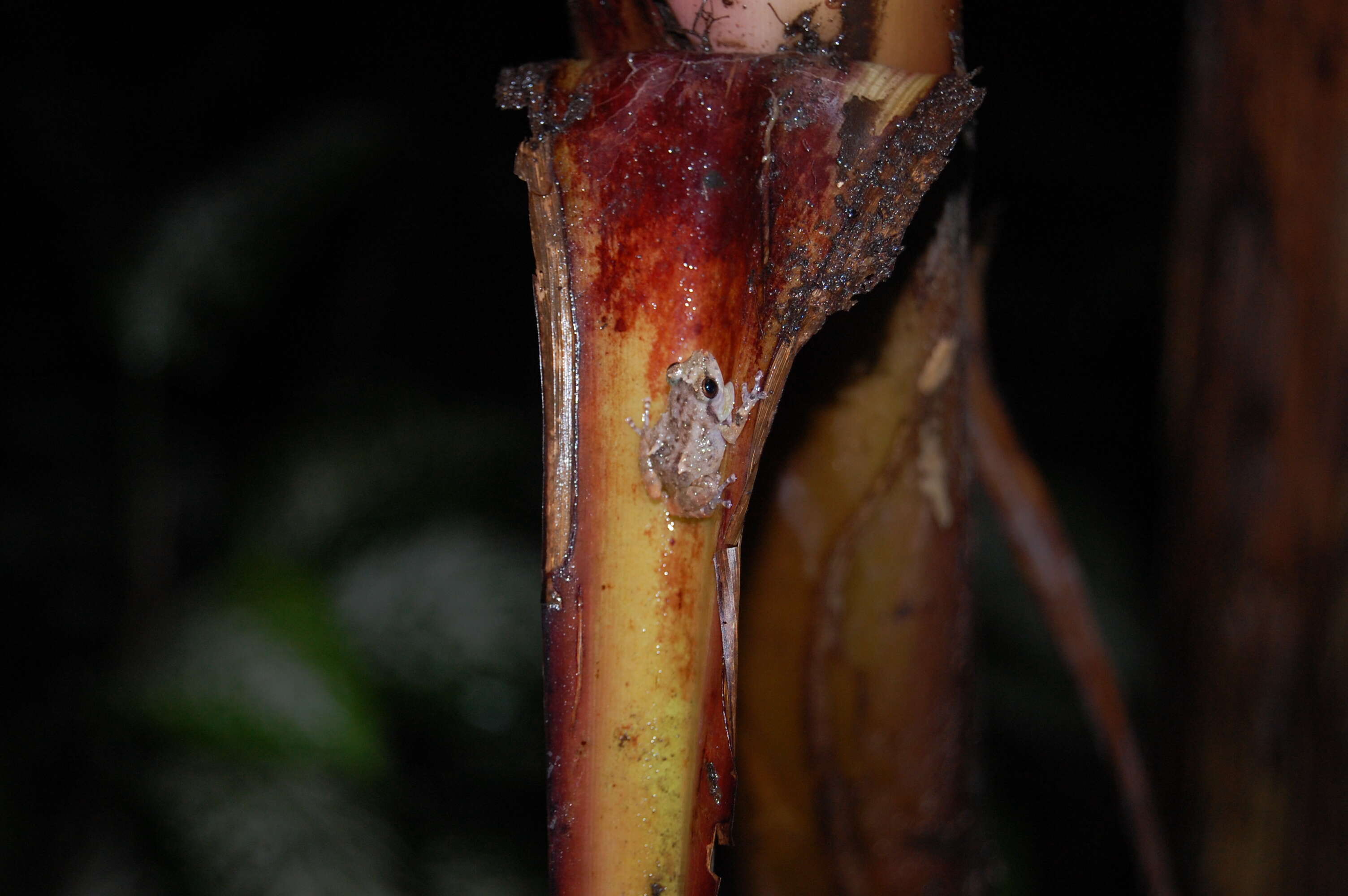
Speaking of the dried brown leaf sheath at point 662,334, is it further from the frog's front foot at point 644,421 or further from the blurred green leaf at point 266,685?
the blurred green leaf at point 266,685

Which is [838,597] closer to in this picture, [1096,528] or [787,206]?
[787,206]

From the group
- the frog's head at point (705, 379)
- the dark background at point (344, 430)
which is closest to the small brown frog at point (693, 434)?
the frog's head at point (705, 379)

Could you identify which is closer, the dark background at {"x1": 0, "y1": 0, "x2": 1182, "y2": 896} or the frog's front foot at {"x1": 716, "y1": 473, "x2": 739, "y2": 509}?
the frog's front foot at {"x1": 716, "y1": 473, "x2": 739, "y2": 509}

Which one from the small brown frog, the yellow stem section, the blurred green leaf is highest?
the small brown frog

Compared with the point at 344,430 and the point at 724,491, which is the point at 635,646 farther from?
the point at 344,430

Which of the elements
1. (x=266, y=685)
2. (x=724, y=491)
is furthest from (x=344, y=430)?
(x=724, y=491)

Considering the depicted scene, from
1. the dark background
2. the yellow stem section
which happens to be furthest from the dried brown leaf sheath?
the dark background

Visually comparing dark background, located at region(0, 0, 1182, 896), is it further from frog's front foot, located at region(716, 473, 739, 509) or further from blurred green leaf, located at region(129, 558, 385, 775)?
frog's front foot, located at region(716, 473, 739, 509)

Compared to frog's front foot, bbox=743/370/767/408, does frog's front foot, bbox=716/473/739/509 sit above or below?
below
